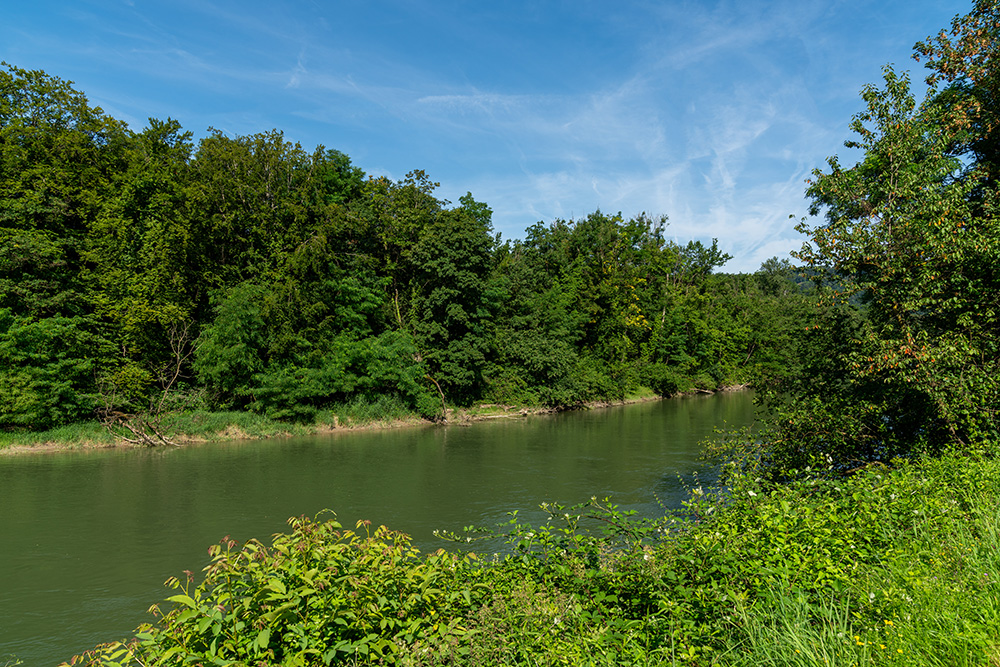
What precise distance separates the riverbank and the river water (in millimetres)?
924

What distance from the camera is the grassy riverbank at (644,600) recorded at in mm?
2812

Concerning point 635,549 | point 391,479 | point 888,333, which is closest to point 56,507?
point 391,479

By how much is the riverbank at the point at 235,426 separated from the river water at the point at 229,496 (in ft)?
3.03

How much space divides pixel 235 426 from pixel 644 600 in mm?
22418

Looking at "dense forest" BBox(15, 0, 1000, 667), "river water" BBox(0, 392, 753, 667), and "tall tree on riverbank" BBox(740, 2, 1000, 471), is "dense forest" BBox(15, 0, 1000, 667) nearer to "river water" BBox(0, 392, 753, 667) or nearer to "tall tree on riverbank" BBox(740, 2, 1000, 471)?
"tall tree on riverbank" BBox(740, 2, 1000, 471)

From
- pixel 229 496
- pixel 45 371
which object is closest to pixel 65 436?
pixel 45 371

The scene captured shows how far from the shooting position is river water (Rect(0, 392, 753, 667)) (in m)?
8.51

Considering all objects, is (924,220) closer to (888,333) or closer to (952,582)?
(888,333)

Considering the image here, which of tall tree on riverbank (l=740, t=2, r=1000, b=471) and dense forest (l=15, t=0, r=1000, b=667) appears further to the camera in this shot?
tall tree on riverbank (l=740, t=2, r=1000, b=471)

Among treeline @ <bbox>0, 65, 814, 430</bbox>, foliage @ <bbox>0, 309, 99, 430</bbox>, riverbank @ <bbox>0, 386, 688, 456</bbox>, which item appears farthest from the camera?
treeline @ <bbox>0, 65, 814, 430</bbox>

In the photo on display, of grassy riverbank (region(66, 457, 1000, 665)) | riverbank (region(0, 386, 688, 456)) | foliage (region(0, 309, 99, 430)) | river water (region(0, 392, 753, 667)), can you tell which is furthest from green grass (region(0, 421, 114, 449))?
grassy riverbank (region(66, 457, 1000, 665))

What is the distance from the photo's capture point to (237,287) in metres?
24.2

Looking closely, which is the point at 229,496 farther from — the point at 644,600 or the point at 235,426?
the point at 644,600

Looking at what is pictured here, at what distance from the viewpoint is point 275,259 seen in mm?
26203
